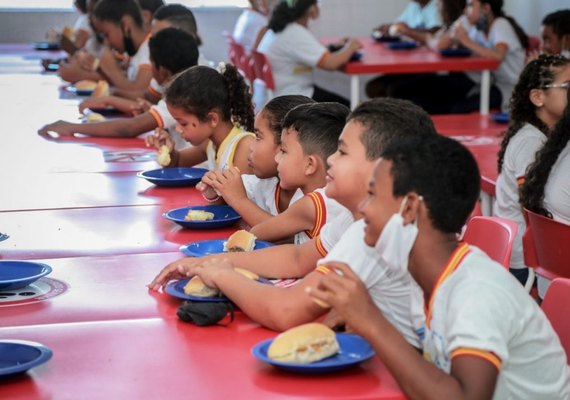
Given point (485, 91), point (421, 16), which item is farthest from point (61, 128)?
point (421, 16)

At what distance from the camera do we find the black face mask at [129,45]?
6172mm

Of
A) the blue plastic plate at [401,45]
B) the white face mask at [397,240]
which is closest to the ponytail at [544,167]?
the white face mask at [397,240]

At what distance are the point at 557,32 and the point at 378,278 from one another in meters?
4.84

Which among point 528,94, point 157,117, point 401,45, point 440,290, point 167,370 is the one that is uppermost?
point 440,290

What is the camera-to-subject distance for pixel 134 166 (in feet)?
12.5

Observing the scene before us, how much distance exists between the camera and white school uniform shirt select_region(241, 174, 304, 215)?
3059 millimetres

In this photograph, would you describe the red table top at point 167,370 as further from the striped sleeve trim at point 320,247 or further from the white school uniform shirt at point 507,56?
the white school uniform shirt at point 507,56

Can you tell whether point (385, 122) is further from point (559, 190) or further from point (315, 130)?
point (559, 190)

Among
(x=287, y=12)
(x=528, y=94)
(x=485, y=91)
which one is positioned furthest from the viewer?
(x=287, y=12)

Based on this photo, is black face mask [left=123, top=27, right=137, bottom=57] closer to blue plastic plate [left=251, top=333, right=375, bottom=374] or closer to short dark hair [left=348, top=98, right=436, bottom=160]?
short dark hair [left=348, top=98, right=436, bottom=160]

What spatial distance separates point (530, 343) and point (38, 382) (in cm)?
77

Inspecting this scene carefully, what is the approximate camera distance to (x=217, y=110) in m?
3.50

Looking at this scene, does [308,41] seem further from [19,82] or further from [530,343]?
[530,343]

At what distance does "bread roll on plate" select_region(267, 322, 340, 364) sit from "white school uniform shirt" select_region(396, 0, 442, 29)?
8041 millimetres
